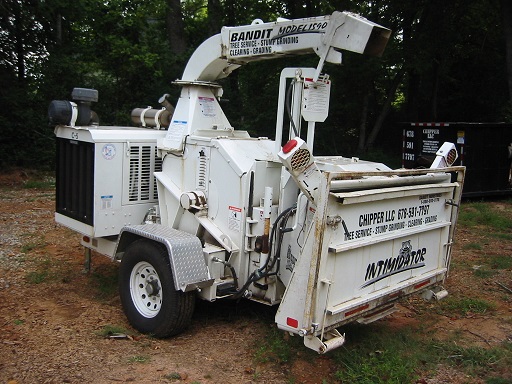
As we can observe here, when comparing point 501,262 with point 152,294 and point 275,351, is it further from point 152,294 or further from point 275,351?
point 152,294

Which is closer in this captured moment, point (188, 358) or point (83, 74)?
point (188, 358)

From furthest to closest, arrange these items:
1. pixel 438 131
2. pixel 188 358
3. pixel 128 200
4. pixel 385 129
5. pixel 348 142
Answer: pixel 385 129 → pixel 348 142 → pixel 438 131 → pixel 128 200 → pixel 188 358

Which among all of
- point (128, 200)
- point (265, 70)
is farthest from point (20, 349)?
point (265, 70)

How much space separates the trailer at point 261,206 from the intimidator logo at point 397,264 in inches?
0.6

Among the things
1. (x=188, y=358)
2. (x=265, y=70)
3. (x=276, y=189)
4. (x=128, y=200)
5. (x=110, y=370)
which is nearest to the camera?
(x=110, y=370)

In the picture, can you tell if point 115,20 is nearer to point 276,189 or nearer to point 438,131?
point 438,131

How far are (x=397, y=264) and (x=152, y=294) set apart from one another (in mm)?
2331

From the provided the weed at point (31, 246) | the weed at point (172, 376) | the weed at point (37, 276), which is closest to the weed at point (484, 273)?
the weed at point (172, 376)

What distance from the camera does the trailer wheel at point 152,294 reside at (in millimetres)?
5133

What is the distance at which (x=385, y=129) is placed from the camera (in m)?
21.6

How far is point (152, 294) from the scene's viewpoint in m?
5.39

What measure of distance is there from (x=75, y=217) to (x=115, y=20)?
13.5m

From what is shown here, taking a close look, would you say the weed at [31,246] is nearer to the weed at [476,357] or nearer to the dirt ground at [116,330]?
the dirt ground at [116,330]

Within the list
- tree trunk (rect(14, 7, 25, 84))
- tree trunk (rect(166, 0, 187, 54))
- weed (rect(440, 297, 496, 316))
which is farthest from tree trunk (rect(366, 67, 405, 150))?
weed (rect(440, 297, 496, 316))
